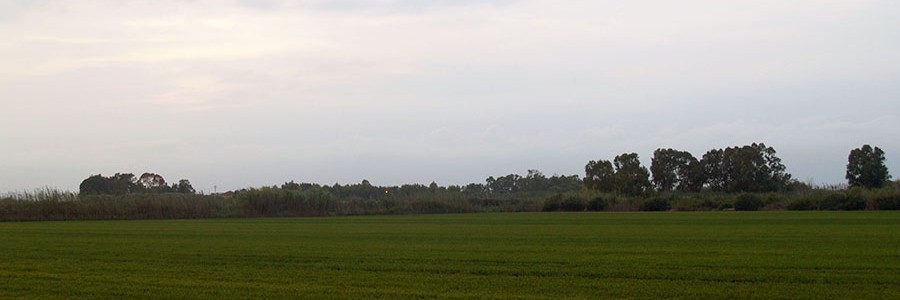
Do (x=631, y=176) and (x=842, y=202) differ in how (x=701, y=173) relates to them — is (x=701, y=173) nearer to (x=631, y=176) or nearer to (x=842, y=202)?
(x=631, y=176)

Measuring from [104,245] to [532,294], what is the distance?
13135 mm

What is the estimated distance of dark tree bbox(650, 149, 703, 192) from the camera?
85312 millimetres

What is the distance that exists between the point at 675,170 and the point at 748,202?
38121mm

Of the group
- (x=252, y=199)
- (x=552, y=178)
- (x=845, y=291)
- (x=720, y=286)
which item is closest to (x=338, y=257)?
(x=720, y=286)

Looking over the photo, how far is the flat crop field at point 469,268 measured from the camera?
10.4 m

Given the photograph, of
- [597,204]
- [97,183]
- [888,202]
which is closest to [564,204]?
[597,204]

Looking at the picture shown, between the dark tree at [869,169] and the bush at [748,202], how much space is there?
30952 mm

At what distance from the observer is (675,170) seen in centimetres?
8738

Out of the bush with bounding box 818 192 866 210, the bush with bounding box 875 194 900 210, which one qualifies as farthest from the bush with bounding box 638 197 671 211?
the bush with bounding box 875 194 900 210

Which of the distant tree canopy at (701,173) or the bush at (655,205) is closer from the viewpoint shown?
the bush at (655,205)

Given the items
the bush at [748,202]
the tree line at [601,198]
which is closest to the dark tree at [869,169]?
the tree line at [601,198]

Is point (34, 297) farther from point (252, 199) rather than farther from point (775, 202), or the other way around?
point (775, 202)

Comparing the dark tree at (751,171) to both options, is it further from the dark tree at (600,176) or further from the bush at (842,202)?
the bush at (842,202)

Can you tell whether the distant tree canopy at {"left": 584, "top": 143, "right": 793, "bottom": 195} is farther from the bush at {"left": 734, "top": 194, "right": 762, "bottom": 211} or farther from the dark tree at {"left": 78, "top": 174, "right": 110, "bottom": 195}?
the dark tree at {"left": 78, "top": 174, "right": 110, "bottom": 195}
